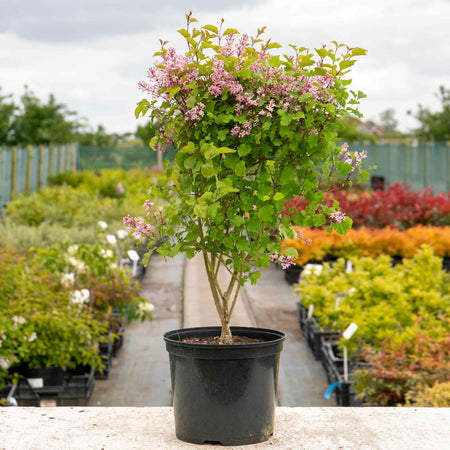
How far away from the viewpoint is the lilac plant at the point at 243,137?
2.73 metres

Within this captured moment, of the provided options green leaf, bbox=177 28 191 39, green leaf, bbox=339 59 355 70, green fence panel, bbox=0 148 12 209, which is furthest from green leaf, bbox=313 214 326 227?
green fence panel, bbox=0 148 12 209

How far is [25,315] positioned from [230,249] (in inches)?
98.3

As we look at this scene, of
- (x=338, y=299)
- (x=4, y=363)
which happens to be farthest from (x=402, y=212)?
(x=4, y=363)

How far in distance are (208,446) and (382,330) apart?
2619 millimetres

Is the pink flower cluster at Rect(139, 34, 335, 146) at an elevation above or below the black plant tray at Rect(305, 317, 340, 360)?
above

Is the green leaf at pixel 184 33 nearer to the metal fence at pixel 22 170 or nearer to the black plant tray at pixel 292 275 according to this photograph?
the black plant tray at pixel 292 275

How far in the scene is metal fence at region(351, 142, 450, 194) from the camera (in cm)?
1938

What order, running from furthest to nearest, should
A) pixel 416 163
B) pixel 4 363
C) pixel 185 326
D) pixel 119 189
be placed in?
pixel 416 163 < pixel 119 189 < pixel 185 326 < pixel 4 363

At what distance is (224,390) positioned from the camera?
9.48 ft

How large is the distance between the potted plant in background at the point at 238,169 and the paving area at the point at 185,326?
2527 millimetres

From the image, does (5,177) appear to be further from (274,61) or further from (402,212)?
(274,61)

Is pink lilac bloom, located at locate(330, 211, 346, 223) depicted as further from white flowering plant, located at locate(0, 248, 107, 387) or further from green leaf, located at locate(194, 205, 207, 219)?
white flowering plant, located at locate(0, 248, 107, 387)

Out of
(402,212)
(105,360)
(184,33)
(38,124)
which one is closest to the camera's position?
(184,33)

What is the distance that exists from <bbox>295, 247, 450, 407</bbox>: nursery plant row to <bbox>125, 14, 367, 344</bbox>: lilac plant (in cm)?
154
